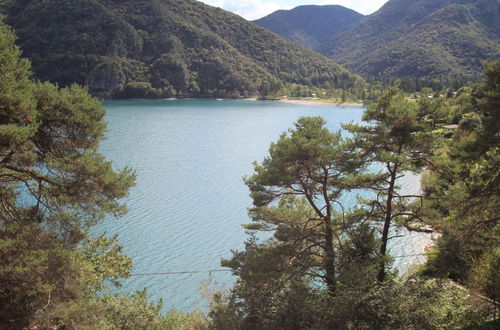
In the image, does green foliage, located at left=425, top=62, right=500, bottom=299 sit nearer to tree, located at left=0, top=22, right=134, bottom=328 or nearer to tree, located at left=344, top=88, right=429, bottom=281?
tree, located at left=344, top=88, right=429, bottom=281

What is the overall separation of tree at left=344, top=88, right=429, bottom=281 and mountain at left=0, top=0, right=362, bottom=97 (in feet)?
402

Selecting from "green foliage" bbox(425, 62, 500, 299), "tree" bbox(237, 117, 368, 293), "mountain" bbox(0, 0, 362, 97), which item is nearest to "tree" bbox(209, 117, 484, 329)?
"tree" bbox(237, 117, 368, 293)

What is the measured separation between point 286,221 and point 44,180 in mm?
6514

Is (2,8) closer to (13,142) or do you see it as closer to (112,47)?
(112,47)

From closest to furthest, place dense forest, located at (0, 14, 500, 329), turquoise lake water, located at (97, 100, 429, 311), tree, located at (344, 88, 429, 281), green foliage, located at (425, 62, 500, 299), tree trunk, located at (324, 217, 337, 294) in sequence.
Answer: dense forest, located at (0, 14, 500, 329) < green foliage, located at (425, 62, 500, 299) < tree, located at (344, 88, 429, 281) < tree trunk, located at (324, 217, 337, 294) < turquoise lake water, located at (97, 100, 429, 311)

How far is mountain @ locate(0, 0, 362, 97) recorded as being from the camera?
131m

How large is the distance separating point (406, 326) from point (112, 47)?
153470 mm

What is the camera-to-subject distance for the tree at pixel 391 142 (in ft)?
32.3

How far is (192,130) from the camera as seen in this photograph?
5791 cm

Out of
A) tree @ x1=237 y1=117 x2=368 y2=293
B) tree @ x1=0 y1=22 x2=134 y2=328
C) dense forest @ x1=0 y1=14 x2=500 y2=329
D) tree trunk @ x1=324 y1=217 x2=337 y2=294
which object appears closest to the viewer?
tree @ x1=0 y1=22 x2=134 y2=328

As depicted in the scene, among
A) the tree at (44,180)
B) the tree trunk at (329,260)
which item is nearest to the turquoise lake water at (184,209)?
the tree trunk at (329,260)

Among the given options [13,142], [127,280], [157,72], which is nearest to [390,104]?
[13,142]

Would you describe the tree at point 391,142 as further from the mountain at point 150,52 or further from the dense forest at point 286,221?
the mountain at point 150,52

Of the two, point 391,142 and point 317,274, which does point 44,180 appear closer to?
point 317,274
